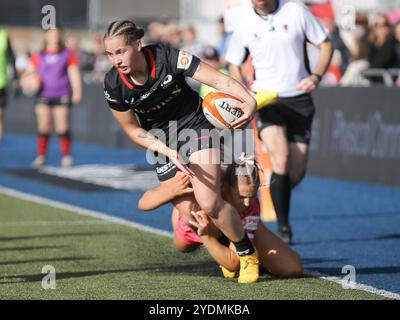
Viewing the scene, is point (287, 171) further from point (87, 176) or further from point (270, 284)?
point (87, 176)

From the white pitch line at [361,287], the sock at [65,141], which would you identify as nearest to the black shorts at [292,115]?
the white pitch line at [361,287]

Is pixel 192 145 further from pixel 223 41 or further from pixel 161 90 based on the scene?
pixel 223 41

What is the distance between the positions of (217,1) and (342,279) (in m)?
15.2

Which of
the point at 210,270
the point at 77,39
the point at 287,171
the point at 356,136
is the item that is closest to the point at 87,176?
the point at 356,136

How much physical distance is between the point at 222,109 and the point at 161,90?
48 centimetres

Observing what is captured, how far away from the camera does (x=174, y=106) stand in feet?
25.0

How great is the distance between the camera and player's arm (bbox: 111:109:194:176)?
7309 mm

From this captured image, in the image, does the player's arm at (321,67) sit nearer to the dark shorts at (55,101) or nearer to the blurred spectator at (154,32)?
the dark shorts at (55,101)

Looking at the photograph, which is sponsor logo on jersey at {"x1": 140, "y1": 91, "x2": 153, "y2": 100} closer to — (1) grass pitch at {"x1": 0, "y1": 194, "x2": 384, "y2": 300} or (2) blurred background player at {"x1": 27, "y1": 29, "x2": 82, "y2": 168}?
(1) grass pitch at {"x1": 0, "y1": 194, "x2": 384, "y2": 300}

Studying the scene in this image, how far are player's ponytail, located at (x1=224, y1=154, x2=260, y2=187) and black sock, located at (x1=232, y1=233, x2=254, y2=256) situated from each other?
42 cm

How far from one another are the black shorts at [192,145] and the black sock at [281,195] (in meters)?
2.27

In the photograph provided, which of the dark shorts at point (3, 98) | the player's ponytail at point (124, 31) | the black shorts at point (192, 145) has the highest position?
the player's ponytail at point (124, 31)

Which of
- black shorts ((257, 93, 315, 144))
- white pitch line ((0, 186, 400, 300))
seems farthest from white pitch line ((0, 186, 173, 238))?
black shorts ((257, 93, 315, 144))

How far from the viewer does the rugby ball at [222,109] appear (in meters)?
7.29
